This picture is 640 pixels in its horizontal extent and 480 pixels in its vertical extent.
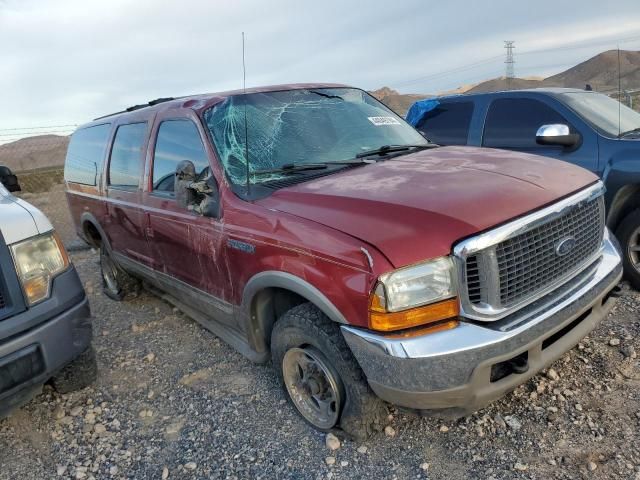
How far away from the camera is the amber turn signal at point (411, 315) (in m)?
2.24

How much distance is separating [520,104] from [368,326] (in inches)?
158

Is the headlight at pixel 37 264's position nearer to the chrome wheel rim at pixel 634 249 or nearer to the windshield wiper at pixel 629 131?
the chrome wheel rim at pixel 634 249

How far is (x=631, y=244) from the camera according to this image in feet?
14.4

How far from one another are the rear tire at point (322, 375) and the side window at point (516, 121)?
3525 millimetres

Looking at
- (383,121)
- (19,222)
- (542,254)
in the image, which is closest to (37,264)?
(19,222)

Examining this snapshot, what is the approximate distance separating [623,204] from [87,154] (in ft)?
17.2

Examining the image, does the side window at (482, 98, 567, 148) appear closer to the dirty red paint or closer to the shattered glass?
the shattered glass

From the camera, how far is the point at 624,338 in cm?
361

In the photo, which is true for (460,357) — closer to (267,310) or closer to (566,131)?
(267,310)

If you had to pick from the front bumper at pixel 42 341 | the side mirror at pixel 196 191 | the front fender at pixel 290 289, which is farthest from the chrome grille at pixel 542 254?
the front bumper at pixel 42 341

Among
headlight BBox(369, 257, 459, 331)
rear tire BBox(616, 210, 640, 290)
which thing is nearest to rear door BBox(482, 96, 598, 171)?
rear tire BBox(616, 210, 640, 290)

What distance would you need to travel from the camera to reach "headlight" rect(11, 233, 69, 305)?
2.80m

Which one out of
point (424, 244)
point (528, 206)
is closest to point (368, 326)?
point (424, 244)

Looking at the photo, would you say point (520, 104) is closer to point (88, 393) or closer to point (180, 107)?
point (180, 107)
